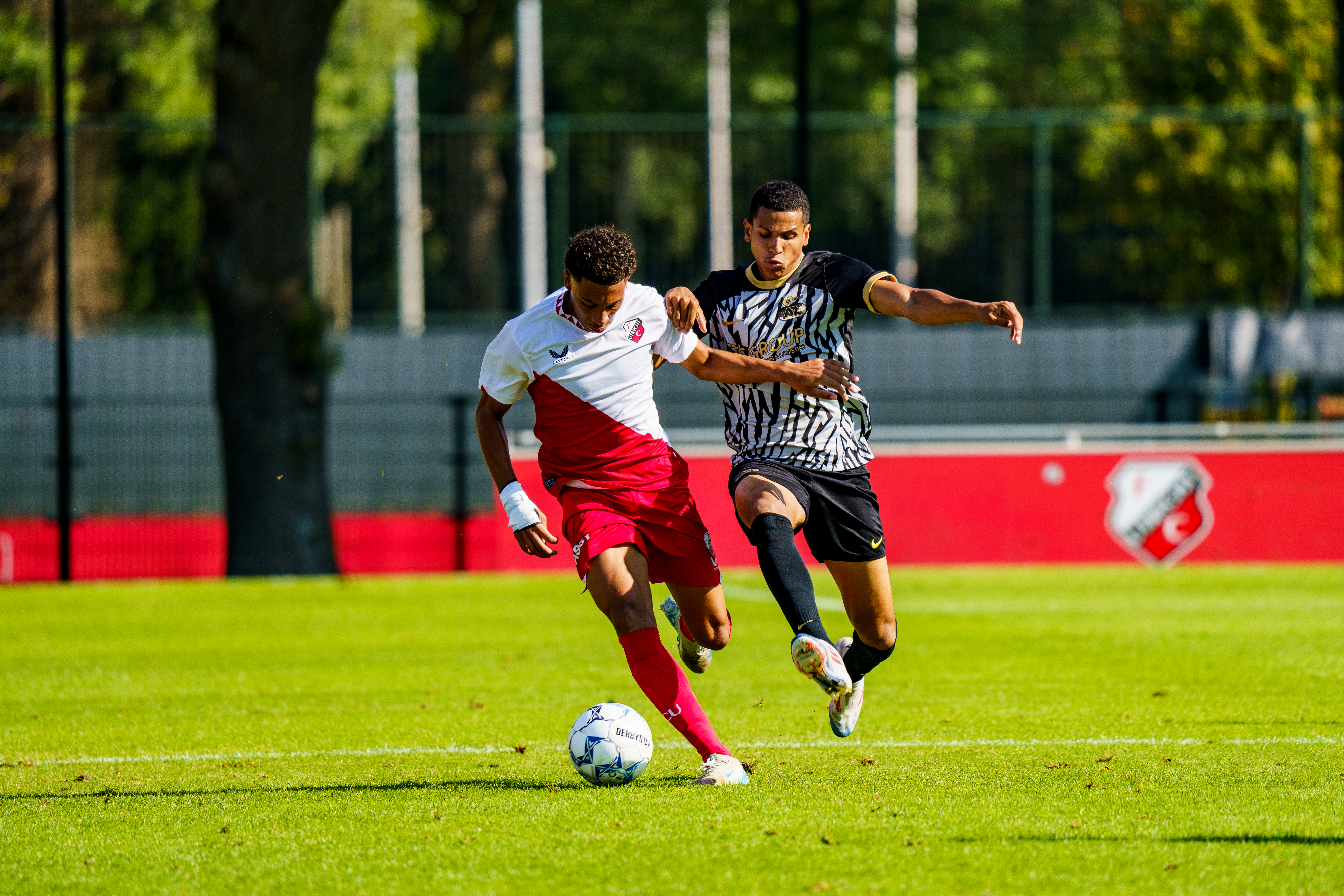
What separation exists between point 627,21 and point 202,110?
8.50 metres

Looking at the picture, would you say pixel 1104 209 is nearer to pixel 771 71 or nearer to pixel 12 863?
pixel 771 71

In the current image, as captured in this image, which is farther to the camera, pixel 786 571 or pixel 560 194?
pixel 560 194

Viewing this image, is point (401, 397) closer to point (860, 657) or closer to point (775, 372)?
point (860, 657)

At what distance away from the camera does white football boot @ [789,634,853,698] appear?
561 centimetres

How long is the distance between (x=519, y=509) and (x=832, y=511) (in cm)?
134

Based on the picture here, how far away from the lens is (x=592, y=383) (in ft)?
20.6

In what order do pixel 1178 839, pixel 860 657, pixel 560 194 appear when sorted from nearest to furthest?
pixel 1178 839
pixel 860 657
pixel 560 194

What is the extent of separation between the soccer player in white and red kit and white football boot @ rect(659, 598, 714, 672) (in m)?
0.18

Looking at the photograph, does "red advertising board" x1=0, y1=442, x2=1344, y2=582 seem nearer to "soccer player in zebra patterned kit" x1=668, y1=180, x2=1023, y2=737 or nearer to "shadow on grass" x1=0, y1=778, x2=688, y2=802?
"soccer player in zebra patterned kit" x1=668, y1=180, x2=1023, y2=737

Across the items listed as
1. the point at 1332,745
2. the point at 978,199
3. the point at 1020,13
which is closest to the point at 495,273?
the point at 978,199

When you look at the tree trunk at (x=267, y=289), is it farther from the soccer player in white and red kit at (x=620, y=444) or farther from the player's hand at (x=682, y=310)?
the player's hand at (x=682, y=310)

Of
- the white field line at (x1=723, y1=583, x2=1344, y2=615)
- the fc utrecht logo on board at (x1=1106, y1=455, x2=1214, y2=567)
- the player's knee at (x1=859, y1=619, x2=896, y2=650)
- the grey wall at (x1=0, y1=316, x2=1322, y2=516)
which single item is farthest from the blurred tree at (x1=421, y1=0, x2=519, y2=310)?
the player's knee at (x1=859, y1=619, x2=896, y2=650)

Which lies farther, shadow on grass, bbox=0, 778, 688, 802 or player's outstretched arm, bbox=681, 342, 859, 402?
player's outstretched arm, bbox=681, 342, 859, 402

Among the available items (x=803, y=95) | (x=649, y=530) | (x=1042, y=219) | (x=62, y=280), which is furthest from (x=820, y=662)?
(x=1042, y=219)
